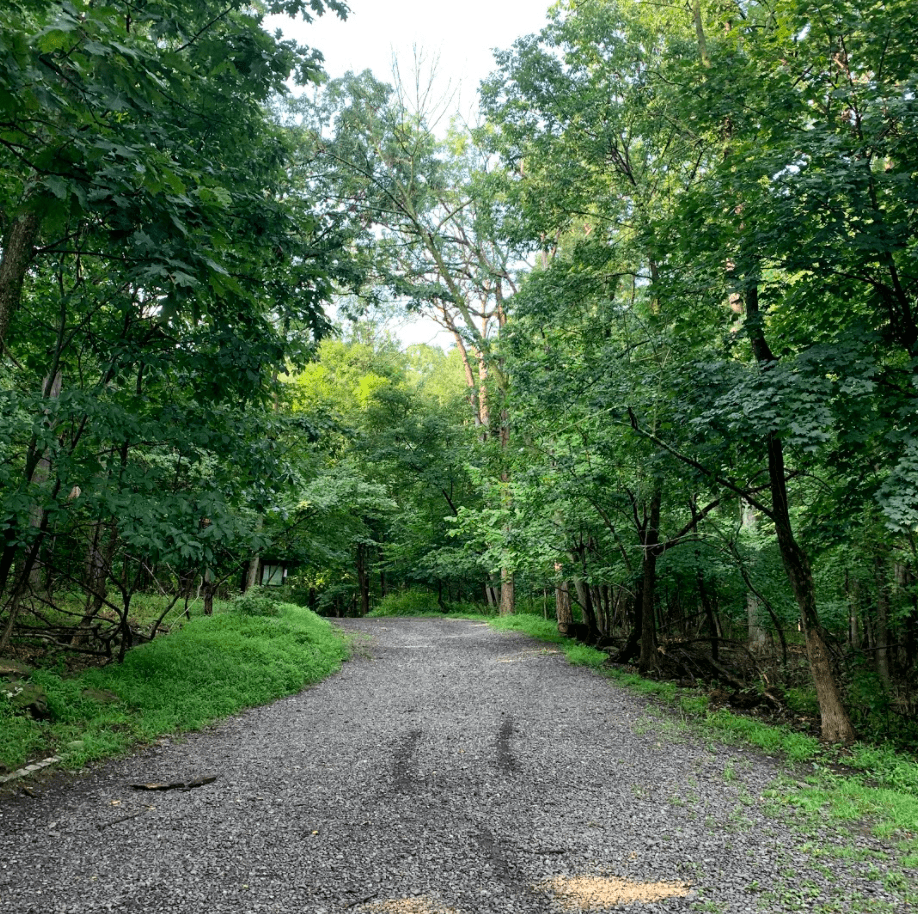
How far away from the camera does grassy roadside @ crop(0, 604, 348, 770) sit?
4941 mm

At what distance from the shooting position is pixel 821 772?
513cm

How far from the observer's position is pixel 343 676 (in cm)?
948

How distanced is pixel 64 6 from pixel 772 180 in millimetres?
5322

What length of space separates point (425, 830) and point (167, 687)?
4166mm

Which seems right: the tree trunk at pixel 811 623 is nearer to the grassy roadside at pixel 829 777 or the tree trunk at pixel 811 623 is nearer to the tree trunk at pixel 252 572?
the grassy roadside at pixel 829 777

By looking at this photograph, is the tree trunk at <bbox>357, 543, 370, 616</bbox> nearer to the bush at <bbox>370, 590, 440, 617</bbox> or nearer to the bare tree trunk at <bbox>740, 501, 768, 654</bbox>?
the bush at <bbox>370, 590, 440, 617</bbox>

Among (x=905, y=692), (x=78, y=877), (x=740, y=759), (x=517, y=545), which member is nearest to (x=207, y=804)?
(x=78, y=877)

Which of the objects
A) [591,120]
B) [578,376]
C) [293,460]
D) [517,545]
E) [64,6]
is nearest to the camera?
[64,6]

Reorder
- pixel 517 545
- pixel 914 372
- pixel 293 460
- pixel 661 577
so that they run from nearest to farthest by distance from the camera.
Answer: pixel 914 372 → pixel 293 460 → pixel 661 577 → pixel 517 545

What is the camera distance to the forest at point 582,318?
4.07 m

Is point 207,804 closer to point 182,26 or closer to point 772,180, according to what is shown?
point 182,26

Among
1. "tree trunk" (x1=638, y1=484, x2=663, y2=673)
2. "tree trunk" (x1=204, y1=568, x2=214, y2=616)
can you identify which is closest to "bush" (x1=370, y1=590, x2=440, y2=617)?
"tree trunk" (x1=204, y1=568, x2=214, y2=616)

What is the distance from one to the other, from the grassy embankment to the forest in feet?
2.08

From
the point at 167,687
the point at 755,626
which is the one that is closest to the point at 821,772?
the point at 755,626
